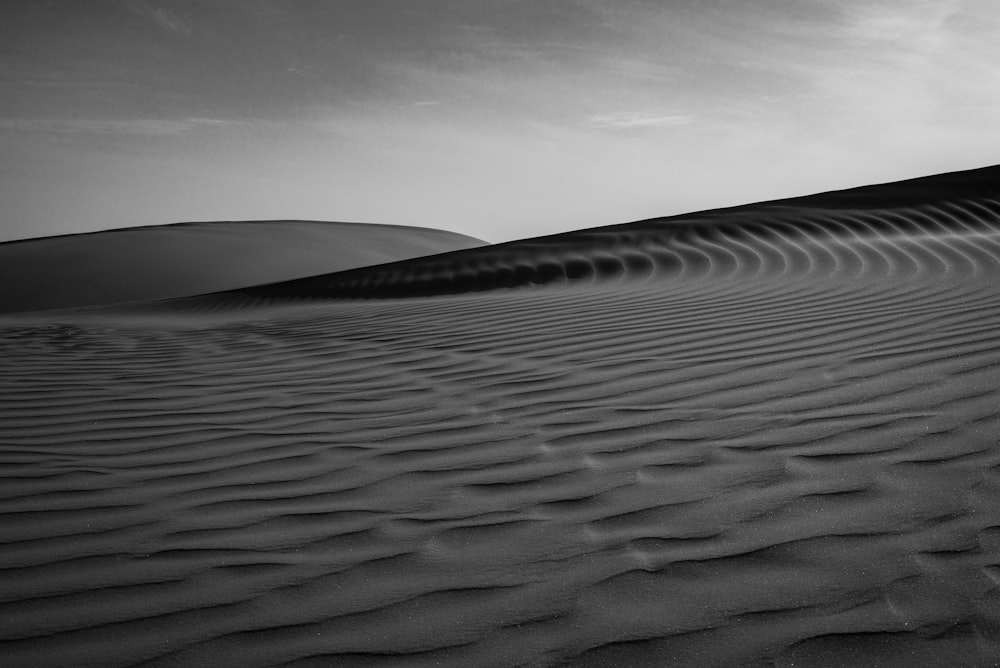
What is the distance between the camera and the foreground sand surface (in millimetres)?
1688

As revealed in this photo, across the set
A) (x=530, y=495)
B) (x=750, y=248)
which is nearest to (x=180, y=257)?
(x=750, y=248)

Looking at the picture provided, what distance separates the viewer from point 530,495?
7.82 ft

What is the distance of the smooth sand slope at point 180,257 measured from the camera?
64.5ft

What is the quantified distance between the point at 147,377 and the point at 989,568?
4039 mm

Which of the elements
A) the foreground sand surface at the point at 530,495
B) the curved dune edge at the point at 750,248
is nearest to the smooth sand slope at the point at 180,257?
the curved dune edge at the point at 750,248

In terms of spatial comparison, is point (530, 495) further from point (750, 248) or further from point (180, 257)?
point (180, 257)

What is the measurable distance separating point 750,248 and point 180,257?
19146mm

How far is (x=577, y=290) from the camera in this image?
7.18 m

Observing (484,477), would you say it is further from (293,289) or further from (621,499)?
(293,289)

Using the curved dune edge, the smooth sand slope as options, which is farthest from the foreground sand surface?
the smooth sand slope

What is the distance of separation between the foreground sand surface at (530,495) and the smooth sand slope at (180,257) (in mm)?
15642

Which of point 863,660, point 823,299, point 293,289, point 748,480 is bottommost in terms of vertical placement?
point 863,660

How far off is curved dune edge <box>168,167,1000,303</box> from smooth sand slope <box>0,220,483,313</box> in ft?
34.8

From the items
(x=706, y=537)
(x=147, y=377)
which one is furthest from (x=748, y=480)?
(x=147, y=377)
